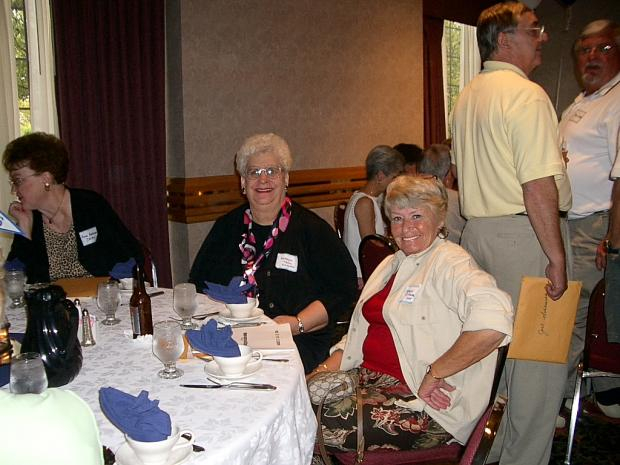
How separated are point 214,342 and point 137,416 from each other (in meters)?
0.44

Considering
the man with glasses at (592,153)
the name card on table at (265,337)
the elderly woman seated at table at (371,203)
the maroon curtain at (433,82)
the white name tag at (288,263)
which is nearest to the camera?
the name card on table at (265,337)

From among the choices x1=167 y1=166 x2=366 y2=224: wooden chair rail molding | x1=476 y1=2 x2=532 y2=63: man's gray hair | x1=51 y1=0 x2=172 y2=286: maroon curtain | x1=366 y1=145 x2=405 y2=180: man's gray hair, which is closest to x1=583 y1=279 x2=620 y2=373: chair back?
x1=476 y1=2 x2=532 y2=63: man's gray hair

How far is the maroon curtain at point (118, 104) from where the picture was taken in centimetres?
418

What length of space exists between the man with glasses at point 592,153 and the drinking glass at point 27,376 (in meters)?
2.57

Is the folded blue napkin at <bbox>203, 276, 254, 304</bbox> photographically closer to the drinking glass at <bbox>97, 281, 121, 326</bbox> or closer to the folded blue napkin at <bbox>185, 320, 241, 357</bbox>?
the drinking glass at <bbox>97, 281, 121, 326</bbox>

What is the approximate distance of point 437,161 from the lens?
3.89 m

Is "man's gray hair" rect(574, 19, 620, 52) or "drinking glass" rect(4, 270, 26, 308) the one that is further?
"man's gray hair" rect(574, 19, 620, 52)

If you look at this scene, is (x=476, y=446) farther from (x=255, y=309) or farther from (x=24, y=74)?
(x=24, y=74)

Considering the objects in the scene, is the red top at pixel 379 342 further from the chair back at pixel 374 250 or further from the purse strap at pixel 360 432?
the chair back at pixel 374 250

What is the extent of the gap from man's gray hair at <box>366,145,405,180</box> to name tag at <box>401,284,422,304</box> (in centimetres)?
198

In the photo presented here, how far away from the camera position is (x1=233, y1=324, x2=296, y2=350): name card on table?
175cm

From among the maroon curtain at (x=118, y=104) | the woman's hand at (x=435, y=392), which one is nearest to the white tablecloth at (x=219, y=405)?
the woman's hand at (x=435, y=392)

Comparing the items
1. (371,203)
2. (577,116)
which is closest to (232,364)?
(371,203)

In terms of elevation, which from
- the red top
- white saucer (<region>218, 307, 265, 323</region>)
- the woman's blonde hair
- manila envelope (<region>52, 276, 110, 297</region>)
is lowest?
the red top
